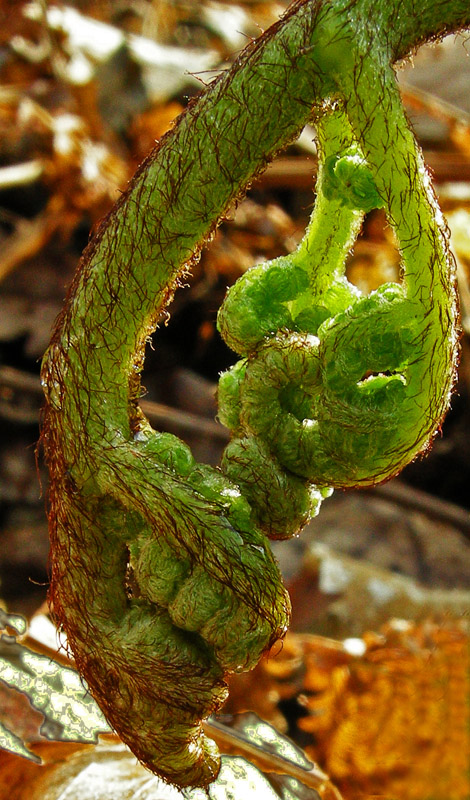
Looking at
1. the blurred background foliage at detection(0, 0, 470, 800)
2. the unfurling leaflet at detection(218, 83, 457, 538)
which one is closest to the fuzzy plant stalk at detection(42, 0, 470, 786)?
the unfurling leaflet at detection(218, 83, 457, 538)

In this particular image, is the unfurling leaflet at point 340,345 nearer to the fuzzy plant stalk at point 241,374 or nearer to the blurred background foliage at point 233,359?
the fuzzy plant stalk at point 241,374

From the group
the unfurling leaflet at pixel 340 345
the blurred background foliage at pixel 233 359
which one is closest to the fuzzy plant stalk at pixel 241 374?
the unfurling leaflet at pixel 340 345

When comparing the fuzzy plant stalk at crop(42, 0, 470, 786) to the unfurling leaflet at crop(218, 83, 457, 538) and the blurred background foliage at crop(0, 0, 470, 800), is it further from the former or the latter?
the blurred background foliage at crop(0, 0, 470, 800)

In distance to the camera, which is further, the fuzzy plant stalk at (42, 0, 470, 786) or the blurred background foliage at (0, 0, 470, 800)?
the blurred background foliage at (0, 0, 470, 800)

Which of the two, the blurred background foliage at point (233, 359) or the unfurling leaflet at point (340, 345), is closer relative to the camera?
the unfurling leaflet at point (340, 345)

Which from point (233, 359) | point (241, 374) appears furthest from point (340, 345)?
point (233, 359)

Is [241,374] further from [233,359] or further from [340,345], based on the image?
[233,359]

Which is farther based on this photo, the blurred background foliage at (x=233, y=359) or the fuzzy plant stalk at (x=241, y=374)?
the blurred background foliage at (x=233, y=359)

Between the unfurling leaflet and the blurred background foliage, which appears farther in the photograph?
the blurred background foliage
